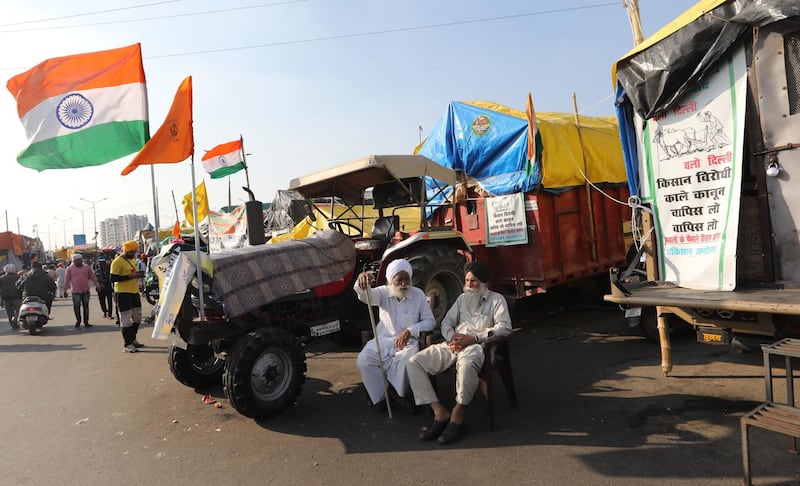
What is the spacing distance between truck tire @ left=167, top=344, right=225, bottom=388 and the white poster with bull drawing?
4971 millimetres

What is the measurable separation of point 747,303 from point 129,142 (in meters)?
6.49

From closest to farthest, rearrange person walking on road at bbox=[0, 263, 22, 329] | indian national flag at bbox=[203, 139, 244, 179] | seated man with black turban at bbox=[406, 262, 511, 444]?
seated man with black turban at bbox=[406, 262, 511, 444]
person walking on road at bbox=[0, 263, 22, 329]
indian national flag at bbox=[203, 139, 244, 179]

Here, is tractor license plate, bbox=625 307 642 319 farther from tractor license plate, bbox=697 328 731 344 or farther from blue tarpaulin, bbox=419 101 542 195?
Result: blue tarpaulin, bbox=419 101 542 195

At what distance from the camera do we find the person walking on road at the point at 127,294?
8477 mm

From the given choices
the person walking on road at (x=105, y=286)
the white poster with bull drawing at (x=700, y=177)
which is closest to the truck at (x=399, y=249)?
the white poster with bull drawing at (x=700, y=177)

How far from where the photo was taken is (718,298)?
4047 millimetres

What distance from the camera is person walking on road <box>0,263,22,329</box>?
1262 centimetres

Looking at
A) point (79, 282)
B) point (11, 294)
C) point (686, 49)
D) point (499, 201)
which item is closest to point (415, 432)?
point (686, 49)

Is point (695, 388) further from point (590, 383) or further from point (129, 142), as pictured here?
point (129, 142)

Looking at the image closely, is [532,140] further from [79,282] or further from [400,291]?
[79,282]

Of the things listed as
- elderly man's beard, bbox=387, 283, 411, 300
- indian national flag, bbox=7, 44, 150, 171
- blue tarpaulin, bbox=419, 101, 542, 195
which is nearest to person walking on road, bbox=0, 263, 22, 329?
indian national flag, bbox=7, 44, 150, 171

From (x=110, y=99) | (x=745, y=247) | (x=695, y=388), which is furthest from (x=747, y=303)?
(x=110, y=99)

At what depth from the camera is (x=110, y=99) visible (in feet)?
20.2

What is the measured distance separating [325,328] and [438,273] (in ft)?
6.38
